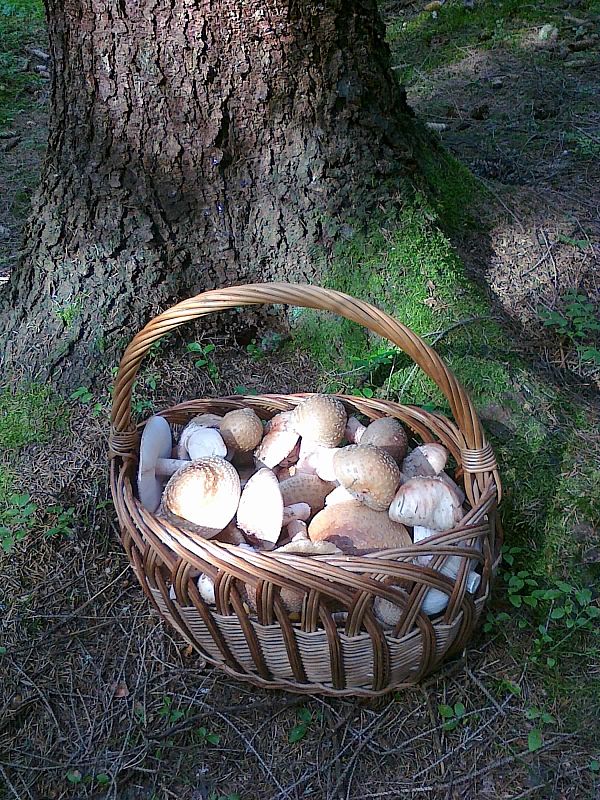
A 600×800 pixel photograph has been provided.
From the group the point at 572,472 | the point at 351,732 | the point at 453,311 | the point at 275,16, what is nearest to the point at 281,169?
the point at 275,16

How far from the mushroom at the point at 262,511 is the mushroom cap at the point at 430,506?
1.07 feet

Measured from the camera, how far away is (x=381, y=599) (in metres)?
1.64

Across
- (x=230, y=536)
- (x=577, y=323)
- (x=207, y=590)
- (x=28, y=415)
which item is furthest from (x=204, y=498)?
(x=577, y=323)

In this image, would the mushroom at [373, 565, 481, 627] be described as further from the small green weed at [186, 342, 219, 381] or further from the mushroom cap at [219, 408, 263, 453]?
the small green weed at [186, 342, 219, 381]

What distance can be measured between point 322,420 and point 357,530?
344mm

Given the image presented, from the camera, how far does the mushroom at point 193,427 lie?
208 cm

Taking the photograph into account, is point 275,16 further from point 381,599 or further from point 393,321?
point 381,599

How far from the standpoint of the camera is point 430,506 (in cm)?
178

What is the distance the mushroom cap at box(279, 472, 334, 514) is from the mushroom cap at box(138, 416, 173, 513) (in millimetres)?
371

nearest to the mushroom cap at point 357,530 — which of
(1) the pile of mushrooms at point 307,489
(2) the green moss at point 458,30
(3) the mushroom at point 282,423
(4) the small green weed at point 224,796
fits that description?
(1) the pile of mushrooms at point 307,489

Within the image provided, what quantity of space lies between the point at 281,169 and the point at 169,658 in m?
1.71

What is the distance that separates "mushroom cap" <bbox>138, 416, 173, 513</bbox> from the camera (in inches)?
75.2

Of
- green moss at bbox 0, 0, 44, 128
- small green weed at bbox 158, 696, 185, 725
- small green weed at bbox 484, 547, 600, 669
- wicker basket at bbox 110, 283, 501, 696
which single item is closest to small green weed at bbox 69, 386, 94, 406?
wicker basket at bbox 110, 283, 501, 696

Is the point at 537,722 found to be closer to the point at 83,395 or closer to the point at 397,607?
the point at 397,607
